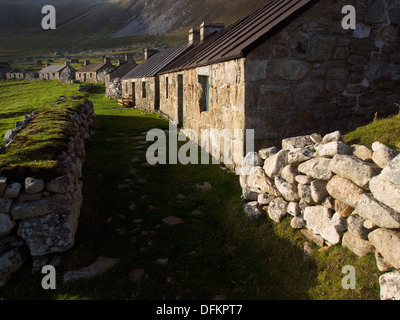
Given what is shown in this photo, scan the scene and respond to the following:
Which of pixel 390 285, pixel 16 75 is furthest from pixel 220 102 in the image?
pixel 16 75

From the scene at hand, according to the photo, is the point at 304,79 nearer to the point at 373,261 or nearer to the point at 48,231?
the point at 373,261

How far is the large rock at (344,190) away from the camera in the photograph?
365 cm

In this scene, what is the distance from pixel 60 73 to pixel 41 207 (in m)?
72.8

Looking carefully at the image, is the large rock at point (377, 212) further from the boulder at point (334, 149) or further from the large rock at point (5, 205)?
the large rock at point (5, 205)

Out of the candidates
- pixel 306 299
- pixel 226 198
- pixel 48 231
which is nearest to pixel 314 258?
pixel 306 299

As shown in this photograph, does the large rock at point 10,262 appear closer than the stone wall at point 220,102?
Yes

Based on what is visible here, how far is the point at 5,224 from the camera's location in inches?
164

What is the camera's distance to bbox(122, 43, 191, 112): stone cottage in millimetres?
21591

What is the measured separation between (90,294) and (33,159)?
2642 millimetres

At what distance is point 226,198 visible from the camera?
254 inches

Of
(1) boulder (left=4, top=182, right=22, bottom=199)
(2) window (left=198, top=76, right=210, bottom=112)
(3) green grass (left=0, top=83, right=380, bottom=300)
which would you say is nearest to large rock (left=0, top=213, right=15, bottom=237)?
(1) boulder (left=4, top=182, right=22, bottom=199)

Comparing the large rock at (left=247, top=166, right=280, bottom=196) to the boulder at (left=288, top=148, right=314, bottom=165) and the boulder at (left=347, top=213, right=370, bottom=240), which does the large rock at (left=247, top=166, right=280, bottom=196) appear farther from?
the boulder at (left=347, top=213, right=370, bottom=240)

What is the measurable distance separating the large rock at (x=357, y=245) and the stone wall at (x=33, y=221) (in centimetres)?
Result: 385

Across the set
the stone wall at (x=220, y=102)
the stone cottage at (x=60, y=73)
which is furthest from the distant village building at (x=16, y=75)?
the stone wall at (x=220, y=102)
